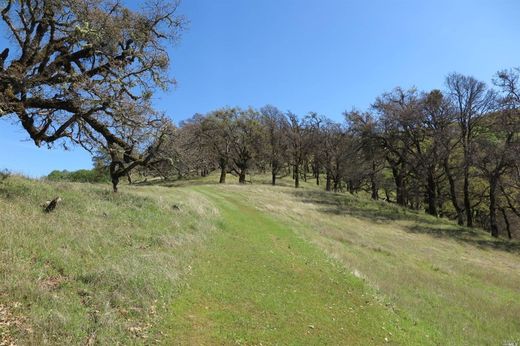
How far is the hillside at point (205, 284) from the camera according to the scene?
7.65m

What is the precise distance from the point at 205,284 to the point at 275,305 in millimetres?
2059

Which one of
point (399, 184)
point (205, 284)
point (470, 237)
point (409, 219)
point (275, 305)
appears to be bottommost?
point (470, 237)

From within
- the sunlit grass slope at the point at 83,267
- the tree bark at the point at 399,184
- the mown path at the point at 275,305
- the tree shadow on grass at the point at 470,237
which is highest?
the tree bark at the point at 399,184

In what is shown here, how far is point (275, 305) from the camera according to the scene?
33.8ft

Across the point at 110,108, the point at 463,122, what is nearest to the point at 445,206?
the point at 463,122

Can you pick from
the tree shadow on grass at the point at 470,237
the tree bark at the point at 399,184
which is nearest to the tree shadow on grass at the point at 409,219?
the tree shadow on grass at the point at 470,237

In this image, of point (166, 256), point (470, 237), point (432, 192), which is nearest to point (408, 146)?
point (432, 192)

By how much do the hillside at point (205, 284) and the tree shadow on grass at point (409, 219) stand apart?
10623mm

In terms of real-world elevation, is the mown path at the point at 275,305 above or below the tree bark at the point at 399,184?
below

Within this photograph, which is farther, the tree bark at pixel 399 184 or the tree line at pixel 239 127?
the tree bark at pixel 399 184

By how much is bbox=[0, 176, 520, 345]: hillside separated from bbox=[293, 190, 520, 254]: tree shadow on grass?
1062 centimetres

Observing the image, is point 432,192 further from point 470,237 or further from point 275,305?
point 275,305

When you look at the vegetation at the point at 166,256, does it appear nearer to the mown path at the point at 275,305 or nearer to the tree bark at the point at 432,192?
the mown path at the point at 275,305

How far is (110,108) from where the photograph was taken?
17.2 metres
